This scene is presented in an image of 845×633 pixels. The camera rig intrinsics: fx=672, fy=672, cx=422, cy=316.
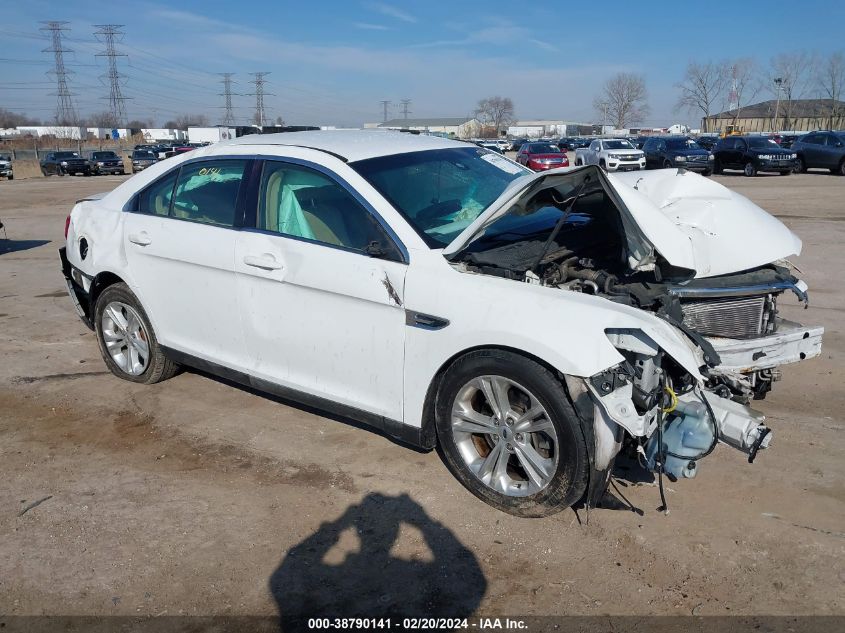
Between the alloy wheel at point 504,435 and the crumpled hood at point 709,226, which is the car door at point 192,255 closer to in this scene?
the alloy wheel at point 504,435

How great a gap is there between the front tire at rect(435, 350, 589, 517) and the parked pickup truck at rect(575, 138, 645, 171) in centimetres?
2542

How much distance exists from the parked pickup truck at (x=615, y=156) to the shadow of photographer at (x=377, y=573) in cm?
2578

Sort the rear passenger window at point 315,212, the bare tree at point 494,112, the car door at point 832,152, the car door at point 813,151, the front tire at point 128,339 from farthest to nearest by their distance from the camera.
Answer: the bare tree at point 494,112, the car door at point 813,151, the car door at point 832,152, the front tire at point 128,339, the rear passenger window at point 315,212

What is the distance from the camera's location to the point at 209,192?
14.5ft

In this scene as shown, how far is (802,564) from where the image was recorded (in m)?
2.93

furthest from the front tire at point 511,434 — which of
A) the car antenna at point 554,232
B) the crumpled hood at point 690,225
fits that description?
the crumpled hood at point 690,225

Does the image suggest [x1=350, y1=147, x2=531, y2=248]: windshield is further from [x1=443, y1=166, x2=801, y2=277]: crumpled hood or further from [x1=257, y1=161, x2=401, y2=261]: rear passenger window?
[x1=443, y1=166, x2=801, y2=277]: crumpled hood

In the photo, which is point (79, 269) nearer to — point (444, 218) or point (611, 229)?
point (444, 218)

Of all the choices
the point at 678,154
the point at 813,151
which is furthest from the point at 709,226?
→ the point at 813,151

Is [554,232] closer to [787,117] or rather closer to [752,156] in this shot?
[752,156]

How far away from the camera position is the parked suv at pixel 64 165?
3906cm

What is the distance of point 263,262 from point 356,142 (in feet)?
3.31

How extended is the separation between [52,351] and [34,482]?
8.58 ft

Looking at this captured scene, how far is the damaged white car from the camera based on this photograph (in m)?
3.07
